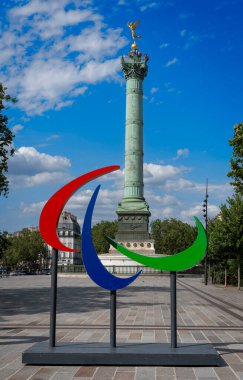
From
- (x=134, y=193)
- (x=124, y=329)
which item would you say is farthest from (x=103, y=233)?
(x=124, y=329)

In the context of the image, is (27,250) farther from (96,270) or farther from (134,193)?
(96,270)

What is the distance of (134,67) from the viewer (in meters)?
64.2

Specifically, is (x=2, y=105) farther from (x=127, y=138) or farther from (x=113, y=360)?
(x=127, y=138)

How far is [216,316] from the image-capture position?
17000 millimetres

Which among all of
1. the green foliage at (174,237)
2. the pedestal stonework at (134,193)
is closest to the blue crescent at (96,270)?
Result: the pedestal stonework at (134,193)

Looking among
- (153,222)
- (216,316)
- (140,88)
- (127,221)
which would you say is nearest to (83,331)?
(216,316)

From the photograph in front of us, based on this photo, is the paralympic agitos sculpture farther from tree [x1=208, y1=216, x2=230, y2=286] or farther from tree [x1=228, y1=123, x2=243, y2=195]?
tree [x1=208, y1=216, x2=230, y2=286]

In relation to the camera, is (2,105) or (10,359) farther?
(2,105)

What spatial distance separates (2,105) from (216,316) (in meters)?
16.8

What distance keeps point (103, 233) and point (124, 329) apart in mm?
94526

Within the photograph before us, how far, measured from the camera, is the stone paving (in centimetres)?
856

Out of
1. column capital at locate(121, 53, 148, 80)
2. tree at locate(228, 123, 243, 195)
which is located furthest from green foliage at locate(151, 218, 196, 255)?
tree at locate(228, 123, 243, 195)

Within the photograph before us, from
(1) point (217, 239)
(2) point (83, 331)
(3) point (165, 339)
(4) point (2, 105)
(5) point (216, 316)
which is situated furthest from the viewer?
(1) point (217, 239)

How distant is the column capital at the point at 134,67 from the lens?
6425cm
